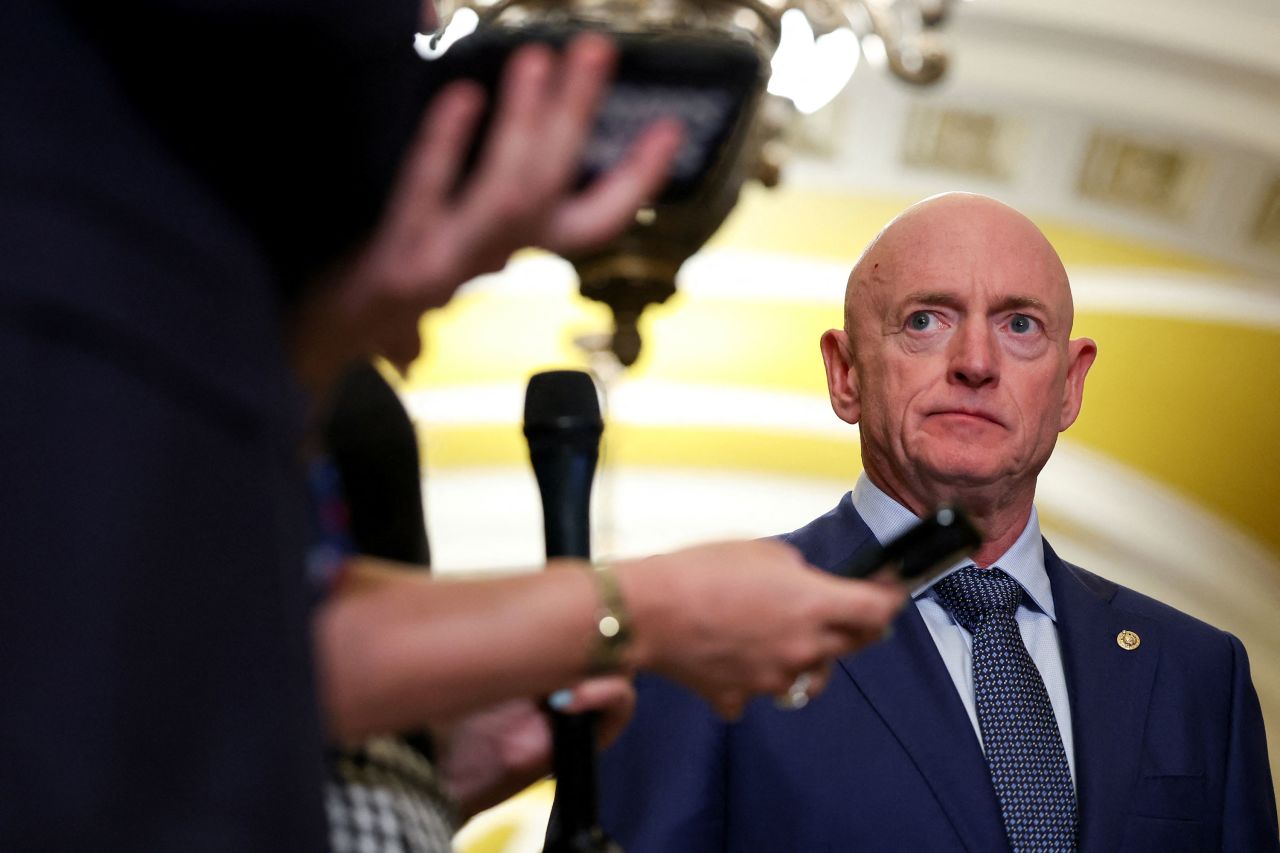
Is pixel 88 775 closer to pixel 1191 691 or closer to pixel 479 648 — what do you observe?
pixel 479 648

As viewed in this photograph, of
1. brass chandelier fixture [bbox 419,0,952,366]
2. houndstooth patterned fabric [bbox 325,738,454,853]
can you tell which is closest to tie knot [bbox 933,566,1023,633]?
brass chandelier fixture [bbox 419,0,952,366]

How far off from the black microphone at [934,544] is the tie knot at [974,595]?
907 millimetres

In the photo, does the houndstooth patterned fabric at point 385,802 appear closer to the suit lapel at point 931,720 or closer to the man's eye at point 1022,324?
the suit lapel at point 931,720

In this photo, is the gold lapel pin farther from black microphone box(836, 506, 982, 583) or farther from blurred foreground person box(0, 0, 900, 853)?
blurred foreground person box(0, 0, 900, 853)

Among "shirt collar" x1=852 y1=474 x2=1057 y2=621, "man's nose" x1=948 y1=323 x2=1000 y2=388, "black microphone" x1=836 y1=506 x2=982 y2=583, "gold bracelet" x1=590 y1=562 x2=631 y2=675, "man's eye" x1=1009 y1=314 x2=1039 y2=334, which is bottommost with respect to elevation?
"shirt collar" x1=852 y1=474 x2=1057 y2=621

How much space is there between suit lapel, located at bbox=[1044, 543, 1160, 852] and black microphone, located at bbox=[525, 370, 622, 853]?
897 mm

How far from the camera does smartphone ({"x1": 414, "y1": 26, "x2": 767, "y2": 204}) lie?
0.92 meters

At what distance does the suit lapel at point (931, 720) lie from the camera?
5.94 ft

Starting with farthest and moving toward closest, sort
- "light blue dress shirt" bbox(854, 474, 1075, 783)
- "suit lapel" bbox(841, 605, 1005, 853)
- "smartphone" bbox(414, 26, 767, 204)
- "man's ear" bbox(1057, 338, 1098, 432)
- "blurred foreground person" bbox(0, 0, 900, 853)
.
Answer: "man's ear" bbox(1057, 338, 1098, 432)
"light blue dress shirt" bbox(854, 474, 1075, 783)
"suit lapel" bbox(841, 605, 1005, 853)
"smartphone" bbox(414, 26, 767, 204)
"blurred foreground person" bbox(0, 0, 900, 853)

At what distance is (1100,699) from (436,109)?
4.41ft

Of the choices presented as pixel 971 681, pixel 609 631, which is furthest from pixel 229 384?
pixel 971 681

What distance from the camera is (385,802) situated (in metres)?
1.02

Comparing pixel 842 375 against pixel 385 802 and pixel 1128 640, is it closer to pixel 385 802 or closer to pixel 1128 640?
pixel 1128 640

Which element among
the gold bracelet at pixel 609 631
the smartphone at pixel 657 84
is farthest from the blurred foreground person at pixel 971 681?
the smartphone at pixel 657 84
